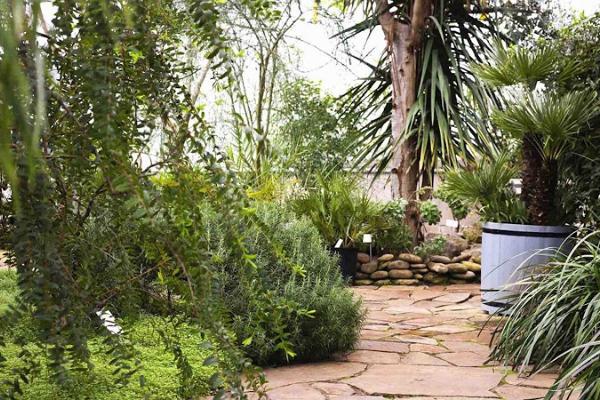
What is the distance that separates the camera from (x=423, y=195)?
7668 mm

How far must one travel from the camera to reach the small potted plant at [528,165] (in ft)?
14.3

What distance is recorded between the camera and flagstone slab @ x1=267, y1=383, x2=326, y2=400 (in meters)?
2.94

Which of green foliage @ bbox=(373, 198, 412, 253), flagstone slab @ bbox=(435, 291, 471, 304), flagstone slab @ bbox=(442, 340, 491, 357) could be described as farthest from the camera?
green foliage @ bbox=(373, 198, 412, 253)

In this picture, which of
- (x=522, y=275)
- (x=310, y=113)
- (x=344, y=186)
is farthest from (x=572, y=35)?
(x=310, y=113)

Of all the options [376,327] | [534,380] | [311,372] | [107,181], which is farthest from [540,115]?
[107,181]

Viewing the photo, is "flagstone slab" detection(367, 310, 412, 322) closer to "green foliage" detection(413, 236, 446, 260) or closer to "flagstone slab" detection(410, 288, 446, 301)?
"flagstone slab" detection(410, 288, 446, 301)

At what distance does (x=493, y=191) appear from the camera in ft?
16.2

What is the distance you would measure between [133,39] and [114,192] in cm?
22

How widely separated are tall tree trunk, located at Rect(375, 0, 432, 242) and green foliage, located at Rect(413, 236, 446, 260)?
59cm

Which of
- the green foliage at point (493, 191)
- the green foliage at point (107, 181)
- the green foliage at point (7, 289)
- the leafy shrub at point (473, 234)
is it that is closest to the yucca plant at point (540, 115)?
the green foliage at point (493, 191)

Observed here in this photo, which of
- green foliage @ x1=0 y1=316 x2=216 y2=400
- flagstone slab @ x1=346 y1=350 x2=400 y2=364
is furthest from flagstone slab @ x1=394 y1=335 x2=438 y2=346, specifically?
green foliage @ x1=0 y1=316 x2=216 y2=400

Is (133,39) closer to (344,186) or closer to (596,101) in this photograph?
(596,101)

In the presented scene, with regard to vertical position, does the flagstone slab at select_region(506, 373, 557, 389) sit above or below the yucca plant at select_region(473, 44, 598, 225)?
below

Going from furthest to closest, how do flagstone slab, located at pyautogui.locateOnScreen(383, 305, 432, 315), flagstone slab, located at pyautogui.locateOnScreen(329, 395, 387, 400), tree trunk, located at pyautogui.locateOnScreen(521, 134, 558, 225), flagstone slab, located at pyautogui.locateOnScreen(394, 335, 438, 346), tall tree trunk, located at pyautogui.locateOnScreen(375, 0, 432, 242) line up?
tall tree trunk, located at pyautogui.locateOnScreen(375, 0, 432, 242), flagstone slab, located at pyautogui.locateOnScreen(383, 305, 432, 315), tree trunk, located at pyautogui.locateOnScreen(521, 134, 558, 225), flagstone slab, located at pyautogui.locateOnScreen(394, 335, 438, 346), flagstone slab, located at pyautogui.locateOnScreen(329, 395, 387, 400)
